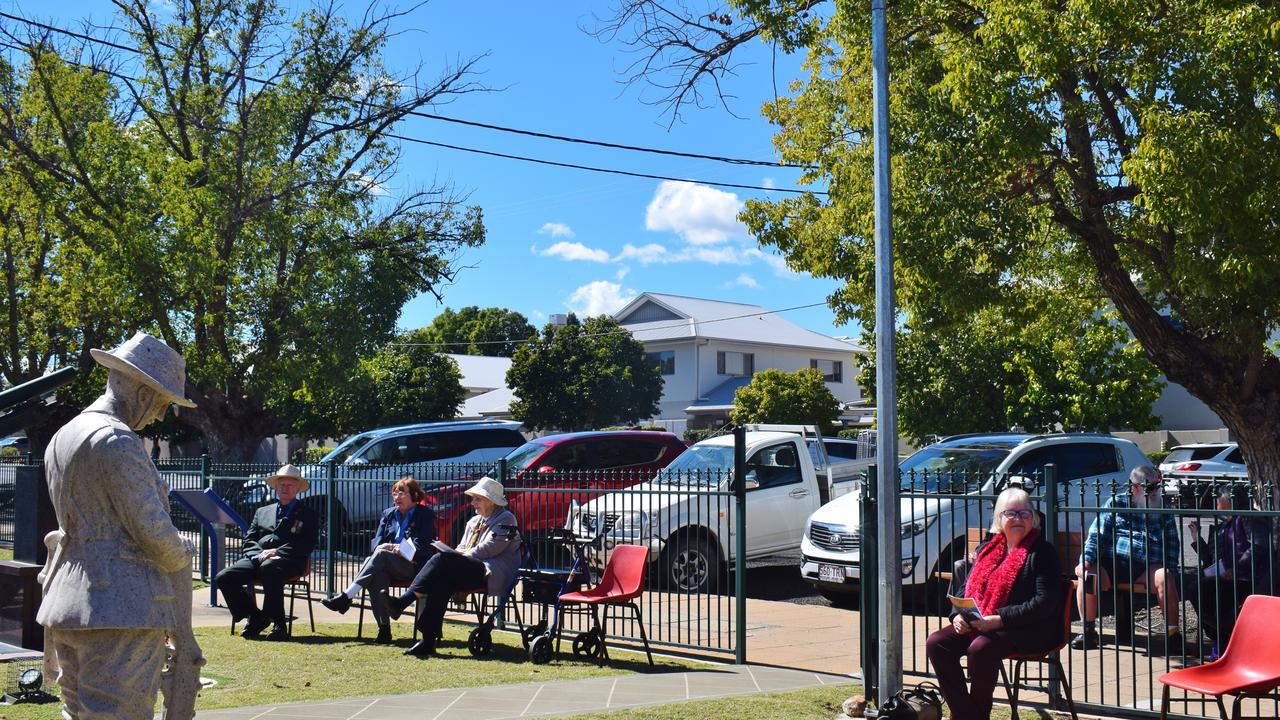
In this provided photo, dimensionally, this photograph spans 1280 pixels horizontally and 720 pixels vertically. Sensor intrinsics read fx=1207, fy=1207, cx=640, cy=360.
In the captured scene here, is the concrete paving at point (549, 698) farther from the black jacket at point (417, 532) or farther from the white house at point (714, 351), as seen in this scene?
the white house at point (714, 351)

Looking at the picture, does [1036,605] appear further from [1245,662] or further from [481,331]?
[481,331]

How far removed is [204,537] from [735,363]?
39.2m

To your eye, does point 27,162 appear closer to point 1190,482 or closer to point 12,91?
point 12,91

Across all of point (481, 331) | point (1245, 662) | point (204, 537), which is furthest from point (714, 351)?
point (1245, 662)

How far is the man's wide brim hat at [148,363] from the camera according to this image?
4832 mm

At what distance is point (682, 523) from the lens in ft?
42.7

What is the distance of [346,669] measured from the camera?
29.9 feet

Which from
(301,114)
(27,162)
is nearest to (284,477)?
(301,114)

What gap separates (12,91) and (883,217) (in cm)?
2379

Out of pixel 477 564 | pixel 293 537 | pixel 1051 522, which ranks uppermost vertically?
pixel 1051 522

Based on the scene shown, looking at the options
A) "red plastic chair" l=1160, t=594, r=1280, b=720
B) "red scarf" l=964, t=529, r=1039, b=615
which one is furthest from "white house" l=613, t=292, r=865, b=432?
"red plastic chair" l=1160, t=594, r=1280, b=720

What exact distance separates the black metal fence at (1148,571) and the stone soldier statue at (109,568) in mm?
4410

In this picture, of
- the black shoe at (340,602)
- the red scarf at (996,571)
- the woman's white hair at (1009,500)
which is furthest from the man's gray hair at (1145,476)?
the black shoe at (340,602)

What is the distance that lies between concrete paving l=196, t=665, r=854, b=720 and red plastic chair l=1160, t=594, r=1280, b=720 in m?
2.76
